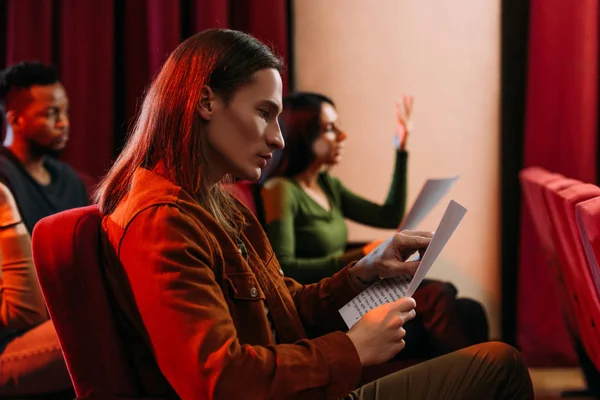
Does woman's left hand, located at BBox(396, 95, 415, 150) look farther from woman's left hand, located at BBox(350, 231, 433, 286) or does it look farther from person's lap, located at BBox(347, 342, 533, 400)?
person's lap, located at BBox(347, 342, 533, 400)

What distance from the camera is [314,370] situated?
875mm

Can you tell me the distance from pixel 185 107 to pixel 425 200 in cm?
95

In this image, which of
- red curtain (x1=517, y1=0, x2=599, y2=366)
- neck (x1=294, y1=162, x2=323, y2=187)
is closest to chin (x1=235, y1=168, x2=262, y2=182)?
neck (x1=294, y1=162, x2=323, y2=187)

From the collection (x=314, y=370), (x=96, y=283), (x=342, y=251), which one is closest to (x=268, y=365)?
(x=314, y=370)

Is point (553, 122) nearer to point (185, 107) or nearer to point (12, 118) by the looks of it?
point (12, 118)

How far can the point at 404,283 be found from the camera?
45.6 inches

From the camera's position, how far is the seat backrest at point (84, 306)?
0.94 m

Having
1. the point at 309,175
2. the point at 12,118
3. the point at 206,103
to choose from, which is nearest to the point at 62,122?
the point at 12,118

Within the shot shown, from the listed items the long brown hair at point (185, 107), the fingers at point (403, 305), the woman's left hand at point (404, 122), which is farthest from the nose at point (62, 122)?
the fingers at point (403, 305)

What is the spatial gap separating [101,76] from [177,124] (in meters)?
1.82

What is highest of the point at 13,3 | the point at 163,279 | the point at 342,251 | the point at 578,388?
the point at 13,3

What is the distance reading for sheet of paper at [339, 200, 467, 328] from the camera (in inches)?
39.9

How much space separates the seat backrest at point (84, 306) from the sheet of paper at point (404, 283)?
362mm

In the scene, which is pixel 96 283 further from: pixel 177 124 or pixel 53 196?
pixel 53 196
